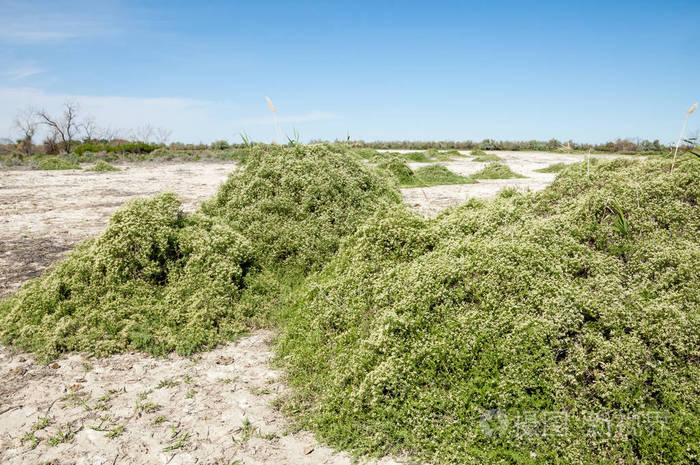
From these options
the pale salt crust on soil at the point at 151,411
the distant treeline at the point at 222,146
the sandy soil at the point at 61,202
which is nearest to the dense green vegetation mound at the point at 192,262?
the pale salt crust on soil at the point at 151,411

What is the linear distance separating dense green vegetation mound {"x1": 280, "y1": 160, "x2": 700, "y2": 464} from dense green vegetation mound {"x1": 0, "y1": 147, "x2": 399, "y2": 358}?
4.67ft

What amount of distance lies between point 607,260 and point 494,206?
153 cm

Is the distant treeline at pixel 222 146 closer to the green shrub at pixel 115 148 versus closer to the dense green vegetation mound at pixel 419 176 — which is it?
the green shrub at pixel 115 148

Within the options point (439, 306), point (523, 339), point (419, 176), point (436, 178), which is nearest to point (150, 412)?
point (439, 306)

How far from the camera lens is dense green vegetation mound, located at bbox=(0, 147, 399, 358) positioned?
541 centimetres

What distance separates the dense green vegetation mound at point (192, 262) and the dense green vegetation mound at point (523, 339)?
1.42m

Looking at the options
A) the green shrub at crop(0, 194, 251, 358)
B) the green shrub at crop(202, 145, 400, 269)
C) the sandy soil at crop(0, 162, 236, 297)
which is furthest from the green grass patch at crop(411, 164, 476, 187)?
the green shrub at crop(0, 194, 251, 358)

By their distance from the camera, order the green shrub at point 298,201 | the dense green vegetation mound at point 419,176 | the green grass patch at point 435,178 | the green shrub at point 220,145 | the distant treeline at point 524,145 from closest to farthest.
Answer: the green shrub at point 298,201
the dense green vegetation mound at point 419,176
the green grass patch at point 435,178
the distant treeline at point 524,145
the green shrub at point 220,145

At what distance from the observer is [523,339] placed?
3.69 meters

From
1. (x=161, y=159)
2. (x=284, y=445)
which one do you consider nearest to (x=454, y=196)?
(x=284, y=445)

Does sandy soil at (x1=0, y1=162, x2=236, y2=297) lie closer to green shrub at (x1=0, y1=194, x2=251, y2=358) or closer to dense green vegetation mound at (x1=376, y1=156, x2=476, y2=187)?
green shrub at (x1=0, y1=194, x2=251, y2=358)

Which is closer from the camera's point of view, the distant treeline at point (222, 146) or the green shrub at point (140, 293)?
the green shrub at point (140, 293)

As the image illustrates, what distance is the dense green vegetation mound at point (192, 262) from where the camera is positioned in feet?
17.7

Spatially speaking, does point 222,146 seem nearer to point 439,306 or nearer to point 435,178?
point 435,178
